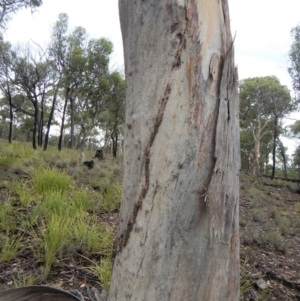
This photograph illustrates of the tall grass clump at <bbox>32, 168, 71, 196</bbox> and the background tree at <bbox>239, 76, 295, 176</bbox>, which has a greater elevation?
the background tree at <bbox>239, 76, 295, 176</bbox>

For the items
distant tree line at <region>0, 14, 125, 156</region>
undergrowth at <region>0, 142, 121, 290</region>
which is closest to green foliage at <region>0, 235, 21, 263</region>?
undergrowth at <region>0, 142, 121, 290</region>

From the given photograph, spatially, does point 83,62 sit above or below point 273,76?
below

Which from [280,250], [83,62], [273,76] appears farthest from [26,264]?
[273,76]

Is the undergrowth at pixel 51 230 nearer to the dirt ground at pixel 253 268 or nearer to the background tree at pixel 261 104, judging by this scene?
the dirt ground at pixel 253 268

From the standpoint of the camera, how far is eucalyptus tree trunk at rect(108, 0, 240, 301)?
3.29 ft

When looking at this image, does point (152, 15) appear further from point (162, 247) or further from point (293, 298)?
point (293, 298)

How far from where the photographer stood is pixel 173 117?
109 centimetres

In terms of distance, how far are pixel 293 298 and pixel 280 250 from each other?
171 cm

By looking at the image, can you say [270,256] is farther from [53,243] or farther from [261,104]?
[261,104]

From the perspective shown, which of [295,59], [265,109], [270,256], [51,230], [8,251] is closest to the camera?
[8,251]

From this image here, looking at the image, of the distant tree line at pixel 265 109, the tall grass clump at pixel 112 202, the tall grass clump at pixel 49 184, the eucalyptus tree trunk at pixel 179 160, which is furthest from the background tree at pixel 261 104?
the eucalyptus tree trunk at pixel 179 160

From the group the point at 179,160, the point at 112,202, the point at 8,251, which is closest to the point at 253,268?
the point at 112,202

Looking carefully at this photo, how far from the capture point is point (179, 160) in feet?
3.43

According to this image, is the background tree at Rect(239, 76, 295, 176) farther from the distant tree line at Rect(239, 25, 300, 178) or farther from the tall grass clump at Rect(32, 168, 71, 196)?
the tall grass clump at Rect(32, 168, 71, 196)
